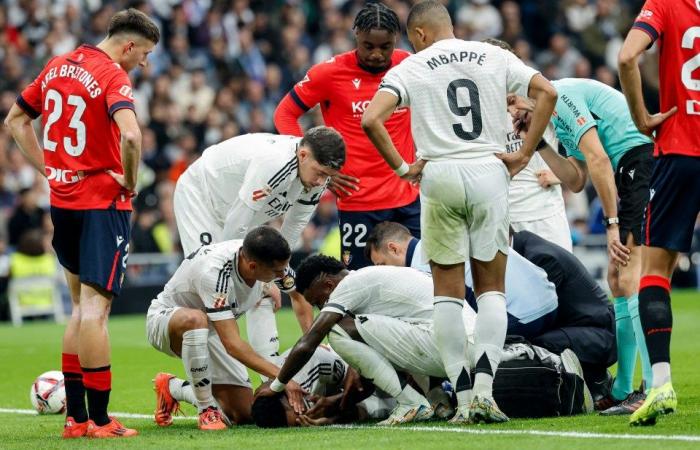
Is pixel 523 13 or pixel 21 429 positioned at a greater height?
pixel 523 13

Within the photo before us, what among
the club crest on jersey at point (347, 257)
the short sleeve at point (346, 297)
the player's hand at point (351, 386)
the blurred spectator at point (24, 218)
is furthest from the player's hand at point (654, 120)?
the blurred spectator at point (24, 218)

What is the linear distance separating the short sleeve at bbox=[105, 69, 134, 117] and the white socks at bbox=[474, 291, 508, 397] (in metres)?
2.57

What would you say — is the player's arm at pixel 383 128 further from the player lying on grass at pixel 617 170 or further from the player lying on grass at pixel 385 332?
the player lying on grass at pixel 617 170

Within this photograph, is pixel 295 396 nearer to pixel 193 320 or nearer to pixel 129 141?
pixel 193 320

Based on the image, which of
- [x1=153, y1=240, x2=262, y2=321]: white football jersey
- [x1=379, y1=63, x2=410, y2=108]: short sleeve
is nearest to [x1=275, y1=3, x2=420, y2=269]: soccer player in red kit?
[x1=153, y1=240, x2=262, y2=321]: white football jersey

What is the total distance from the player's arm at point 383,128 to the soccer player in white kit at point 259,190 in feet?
3.54

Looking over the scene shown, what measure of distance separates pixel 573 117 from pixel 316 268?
2.06m

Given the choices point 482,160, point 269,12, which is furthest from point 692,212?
point 269,12

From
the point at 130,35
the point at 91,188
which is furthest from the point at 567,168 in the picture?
the point at 91,188

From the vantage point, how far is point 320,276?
8516 millimetres

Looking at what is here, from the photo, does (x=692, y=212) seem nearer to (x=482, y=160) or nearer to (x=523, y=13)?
(x=482, y=160)

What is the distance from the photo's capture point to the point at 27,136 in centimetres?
884

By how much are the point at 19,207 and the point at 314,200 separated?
1147 cm

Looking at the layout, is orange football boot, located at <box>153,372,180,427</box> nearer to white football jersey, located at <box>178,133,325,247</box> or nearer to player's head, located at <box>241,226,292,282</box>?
white football jersey, located at <box>178,133,325,247</box>
